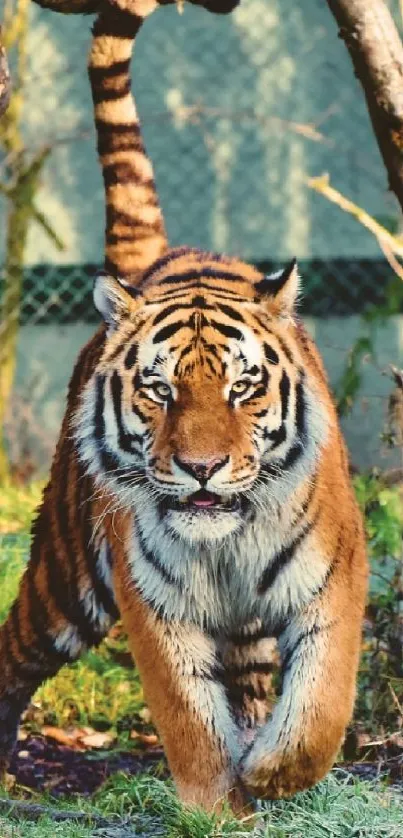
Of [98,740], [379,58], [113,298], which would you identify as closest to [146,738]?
[98,740]

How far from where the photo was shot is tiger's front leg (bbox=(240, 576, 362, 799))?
11.1ft

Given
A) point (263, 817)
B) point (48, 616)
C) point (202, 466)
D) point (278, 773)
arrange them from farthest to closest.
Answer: point (48, 616), point (263, 817), point (278, 773), point (202, 466)

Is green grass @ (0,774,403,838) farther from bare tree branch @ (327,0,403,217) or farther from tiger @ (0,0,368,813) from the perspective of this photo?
bare tree branch @ (327,0,403,217)

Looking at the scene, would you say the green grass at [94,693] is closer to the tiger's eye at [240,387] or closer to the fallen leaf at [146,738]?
the fallen leaf at [146,738]

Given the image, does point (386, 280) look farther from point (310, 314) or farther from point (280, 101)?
point (280, 101)

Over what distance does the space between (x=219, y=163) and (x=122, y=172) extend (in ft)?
15.1

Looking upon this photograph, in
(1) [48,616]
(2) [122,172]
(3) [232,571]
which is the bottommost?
(1) [48,616]

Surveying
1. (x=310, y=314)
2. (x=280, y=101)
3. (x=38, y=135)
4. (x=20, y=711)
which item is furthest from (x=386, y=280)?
(x=20, y=711)

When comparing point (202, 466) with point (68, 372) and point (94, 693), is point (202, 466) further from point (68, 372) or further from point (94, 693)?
point (68, 372)

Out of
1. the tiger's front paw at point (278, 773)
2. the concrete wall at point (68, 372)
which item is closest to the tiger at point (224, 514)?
the tiger's front paw at point (278, 773)

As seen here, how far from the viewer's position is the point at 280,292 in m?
3.45

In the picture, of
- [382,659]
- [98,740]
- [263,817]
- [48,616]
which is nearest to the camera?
[263,817]

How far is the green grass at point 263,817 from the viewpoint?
11.0 ft

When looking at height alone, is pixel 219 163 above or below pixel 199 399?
above
